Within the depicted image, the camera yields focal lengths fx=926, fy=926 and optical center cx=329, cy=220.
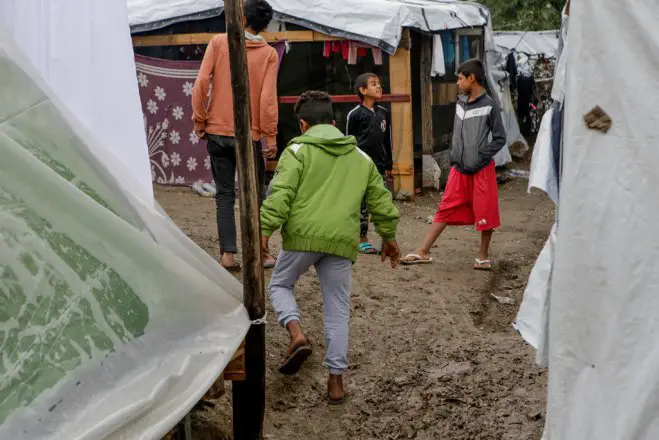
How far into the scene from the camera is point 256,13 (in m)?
6.14

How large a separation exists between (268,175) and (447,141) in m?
3.48

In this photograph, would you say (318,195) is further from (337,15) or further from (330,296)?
(337,15)

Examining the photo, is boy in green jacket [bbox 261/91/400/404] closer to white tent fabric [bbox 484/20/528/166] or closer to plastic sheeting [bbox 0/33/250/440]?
plastic sheeting [bbox 0/33/250/440]

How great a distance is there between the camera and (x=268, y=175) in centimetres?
1073

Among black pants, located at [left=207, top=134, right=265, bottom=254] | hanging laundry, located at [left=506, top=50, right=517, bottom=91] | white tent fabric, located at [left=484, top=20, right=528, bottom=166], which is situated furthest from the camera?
hanging laundry, located at [left=506, top=50, right=517, bottom=91]

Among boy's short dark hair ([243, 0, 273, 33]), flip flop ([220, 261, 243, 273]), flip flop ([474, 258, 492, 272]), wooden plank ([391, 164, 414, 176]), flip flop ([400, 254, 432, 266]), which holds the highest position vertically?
boy's short dark hair ([243, 0, 273, 33])

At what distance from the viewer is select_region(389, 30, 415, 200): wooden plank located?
10570mm

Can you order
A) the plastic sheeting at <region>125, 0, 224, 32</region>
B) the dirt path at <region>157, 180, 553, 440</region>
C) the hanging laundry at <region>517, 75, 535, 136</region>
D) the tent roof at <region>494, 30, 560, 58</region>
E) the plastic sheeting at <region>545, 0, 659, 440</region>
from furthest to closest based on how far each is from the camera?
the tent roof at <region>494, 30, 560, 58</region>, the hanging laundry at <region>517, 75, 535, 136</region>, the plastic sheeting at <region>125, 0, 224, 32</region>, the dirt path at <region>157, 180, 553, 440</region>, the plastic sheeting at <region>545, 0, 659, 440</region>

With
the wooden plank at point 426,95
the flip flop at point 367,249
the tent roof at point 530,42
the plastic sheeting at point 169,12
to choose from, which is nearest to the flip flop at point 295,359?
the flip flop at point 367,249

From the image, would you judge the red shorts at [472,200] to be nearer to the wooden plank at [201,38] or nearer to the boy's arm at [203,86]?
the boy's arm at [203,86]

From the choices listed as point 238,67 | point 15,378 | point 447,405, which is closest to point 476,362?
point 447,405

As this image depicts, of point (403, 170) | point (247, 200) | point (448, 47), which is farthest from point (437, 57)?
point (247, 200)

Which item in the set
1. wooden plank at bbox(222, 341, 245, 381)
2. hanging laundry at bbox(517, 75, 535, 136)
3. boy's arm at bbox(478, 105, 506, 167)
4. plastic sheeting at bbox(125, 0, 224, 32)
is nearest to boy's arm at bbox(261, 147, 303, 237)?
wooden plank at bbox(222, 341, 245, 381)

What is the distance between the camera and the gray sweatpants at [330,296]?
4.82 meters
